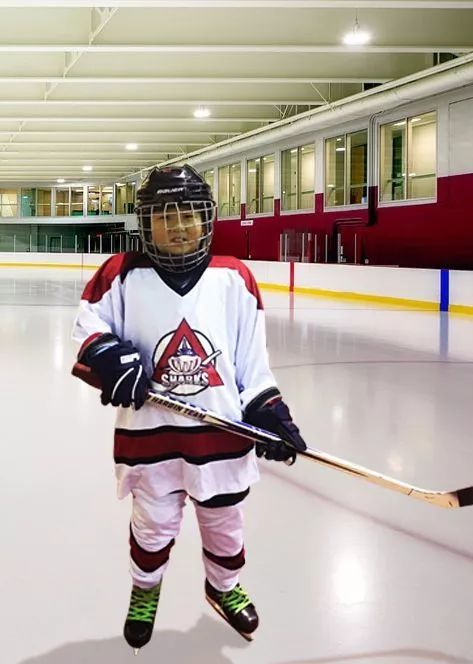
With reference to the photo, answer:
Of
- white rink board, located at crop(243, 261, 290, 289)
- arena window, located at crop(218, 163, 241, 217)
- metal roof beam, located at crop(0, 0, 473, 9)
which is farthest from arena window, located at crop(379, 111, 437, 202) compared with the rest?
arena window, located at crop(218, 163, 241, 217)

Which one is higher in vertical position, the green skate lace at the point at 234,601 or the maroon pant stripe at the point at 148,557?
the maroon pant stripe at the point at 148,557

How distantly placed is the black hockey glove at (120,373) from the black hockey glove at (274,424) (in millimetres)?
278

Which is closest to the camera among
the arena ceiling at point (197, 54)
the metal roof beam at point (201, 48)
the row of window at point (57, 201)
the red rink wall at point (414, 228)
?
the arena ceiling at point (197, 54)

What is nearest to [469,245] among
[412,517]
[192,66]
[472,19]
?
[472,19]

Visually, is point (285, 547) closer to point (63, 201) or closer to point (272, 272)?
point (272, 272)

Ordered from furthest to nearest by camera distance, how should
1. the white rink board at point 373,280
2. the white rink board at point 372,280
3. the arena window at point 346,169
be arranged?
1. the arena window at point 346,169
2. the white rink board at point 373,280
3. the white rink board at point 372,280

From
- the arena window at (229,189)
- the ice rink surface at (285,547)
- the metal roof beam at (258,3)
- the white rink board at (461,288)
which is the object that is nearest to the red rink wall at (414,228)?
the white rink board at (461,288)

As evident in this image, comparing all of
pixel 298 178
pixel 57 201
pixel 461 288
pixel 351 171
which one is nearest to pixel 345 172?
pixel 351 171

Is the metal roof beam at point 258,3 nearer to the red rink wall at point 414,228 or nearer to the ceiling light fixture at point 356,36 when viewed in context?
the ceiling light fixture at point 356,36

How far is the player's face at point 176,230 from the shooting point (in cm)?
169

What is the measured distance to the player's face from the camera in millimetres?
1688

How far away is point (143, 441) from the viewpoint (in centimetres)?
170

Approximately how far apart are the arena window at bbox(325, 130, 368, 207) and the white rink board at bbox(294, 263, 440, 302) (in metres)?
2.57

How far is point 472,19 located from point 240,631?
11377 millimetres
